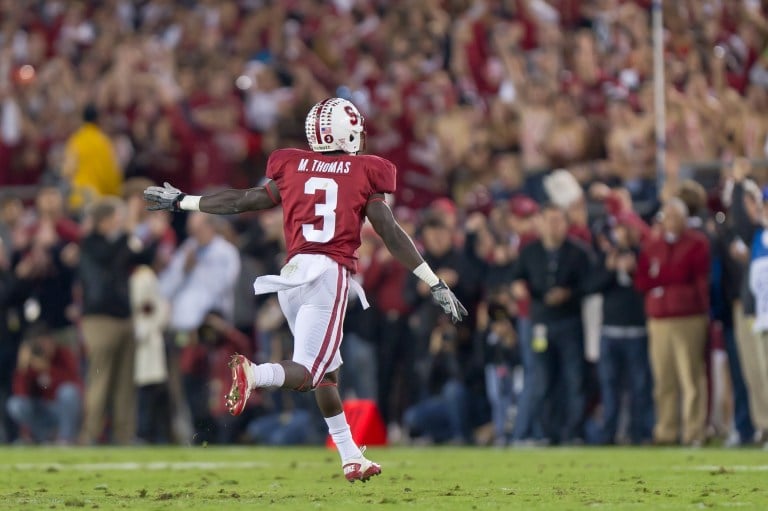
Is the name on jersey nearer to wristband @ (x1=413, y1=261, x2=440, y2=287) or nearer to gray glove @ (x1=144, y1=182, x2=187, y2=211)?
wristband @ (x1=413, y1=261, x2=440, y2=287)

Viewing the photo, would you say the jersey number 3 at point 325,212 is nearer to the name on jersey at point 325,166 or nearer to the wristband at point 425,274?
the name on jersey at point 325,166

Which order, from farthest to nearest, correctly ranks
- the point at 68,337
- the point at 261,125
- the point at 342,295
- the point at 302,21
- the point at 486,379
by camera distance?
the point at 302,21 < the point at 261,125 < the point at 68,337 < the point at 486,379 < the point at 342,295

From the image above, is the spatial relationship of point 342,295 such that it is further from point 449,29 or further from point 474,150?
point 449,29

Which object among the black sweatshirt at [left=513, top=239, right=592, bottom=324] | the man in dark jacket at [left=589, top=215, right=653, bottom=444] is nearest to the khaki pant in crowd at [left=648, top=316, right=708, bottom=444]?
the man in dark jacket at [left=589, top=215, right=653, bottom=444]

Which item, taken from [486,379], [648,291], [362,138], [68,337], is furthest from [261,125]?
[362,138]

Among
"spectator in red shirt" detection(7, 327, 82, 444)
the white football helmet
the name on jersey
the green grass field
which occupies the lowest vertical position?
the green grass field

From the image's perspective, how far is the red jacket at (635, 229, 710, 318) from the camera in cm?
1337

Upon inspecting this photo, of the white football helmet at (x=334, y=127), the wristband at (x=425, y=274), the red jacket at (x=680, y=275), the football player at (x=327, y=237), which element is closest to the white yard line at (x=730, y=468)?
the football player at (x=327, y=237)

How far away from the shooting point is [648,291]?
13.7 m

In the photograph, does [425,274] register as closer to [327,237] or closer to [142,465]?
[327,237]

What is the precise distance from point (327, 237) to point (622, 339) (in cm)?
610

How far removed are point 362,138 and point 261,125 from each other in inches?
384

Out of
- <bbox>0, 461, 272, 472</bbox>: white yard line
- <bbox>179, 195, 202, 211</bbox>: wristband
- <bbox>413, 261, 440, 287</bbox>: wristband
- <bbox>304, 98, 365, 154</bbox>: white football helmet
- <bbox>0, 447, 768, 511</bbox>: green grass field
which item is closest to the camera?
<bbox>0, 447, 768, 511</bbox>: green grass field

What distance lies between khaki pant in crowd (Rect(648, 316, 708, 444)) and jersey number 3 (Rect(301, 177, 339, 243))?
5.75 metres
